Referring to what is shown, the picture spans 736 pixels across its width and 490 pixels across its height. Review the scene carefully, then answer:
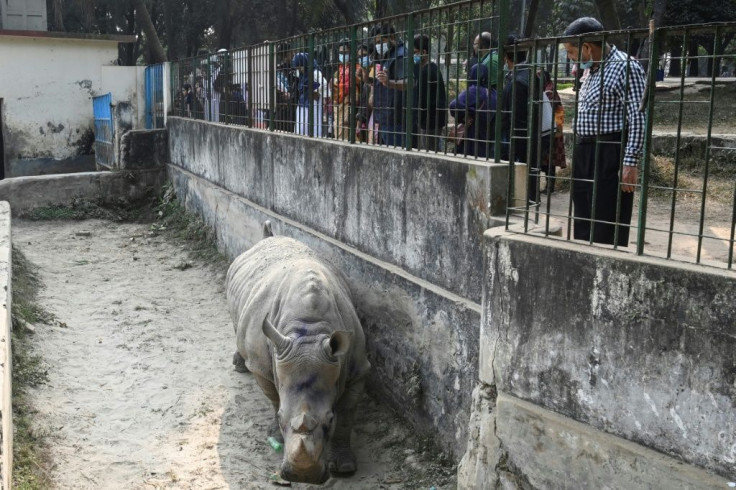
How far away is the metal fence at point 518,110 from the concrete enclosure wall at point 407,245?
0.85ft

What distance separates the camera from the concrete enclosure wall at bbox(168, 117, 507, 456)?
5258mm

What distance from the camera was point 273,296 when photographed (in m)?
6.18

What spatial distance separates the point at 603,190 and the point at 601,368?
1562 millimetres

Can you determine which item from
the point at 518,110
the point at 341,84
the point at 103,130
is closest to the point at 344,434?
the point at 518,110

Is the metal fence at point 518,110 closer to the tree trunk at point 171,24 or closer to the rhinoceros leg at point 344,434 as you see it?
the rhinoceros leg at point 344,434

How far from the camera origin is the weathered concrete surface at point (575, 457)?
3.43 m

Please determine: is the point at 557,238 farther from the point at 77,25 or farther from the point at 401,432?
the point at 77,25

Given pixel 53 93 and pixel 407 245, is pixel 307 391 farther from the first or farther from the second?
pixel 53 93

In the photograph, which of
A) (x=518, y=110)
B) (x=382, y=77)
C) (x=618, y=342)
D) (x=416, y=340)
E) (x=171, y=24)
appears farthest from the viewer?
(x=171, y=24)

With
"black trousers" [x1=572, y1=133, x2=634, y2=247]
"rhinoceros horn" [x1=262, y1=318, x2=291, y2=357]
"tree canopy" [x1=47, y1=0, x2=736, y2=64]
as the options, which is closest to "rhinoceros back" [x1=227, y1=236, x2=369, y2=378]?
"rhinoceros horn" [x1=262, y1=318, x2=291, y2=357]

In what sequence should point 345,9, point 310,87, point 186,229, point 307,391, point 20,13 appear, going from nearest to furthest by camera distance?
point 307,391
point 310,87
point 186,229
point 20,13
point 345,9

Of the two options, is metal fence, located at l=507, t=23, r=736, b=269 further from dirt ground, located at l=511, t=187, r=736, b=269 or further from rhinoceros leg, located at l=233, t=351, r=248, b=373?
rhinoceros leg, located at l=233, t=351, r=248, b=373

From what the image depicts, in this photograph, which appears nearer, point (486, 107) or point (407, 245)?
point (486, 107)

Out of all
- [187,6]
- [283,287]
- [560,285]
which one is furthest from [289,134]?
[187,6]
